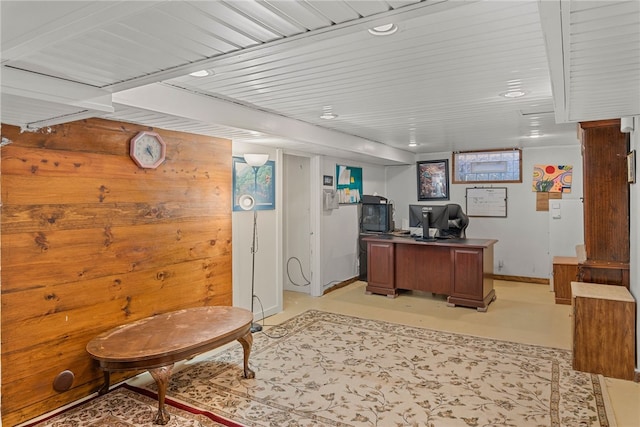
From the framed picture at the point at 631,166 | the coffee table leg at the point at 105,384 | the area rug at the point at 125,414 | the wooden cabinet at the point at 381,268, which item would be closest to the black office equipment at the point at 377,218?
the wooden cabinet at the point at 381,268

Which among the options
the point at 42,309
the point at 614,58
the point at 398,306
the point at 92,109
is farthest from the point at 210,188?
the point at 614,58

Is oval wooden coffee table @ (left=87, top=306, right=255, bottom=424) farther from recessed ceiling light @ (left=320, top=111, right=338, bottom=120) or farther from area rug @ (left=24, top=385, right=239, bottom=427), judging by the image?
recessed ceiling light @ (left=320, top=111, right=338, bottom=120)

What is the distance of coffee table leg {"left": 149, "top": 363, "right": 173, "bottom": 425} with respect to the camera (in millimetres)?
2557

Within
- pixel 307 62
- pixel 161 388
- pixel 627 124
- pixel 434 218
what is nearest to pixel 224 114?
pixel 307 62

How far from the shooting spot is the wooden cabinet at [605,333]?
10.2 feet

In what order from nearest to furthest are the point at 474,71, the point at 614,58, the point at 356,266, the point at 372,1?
the point at 372,1
the point at 614,58
the point at 474,71
the point at 356,266

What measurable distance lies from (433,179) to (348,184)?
1.87 meters

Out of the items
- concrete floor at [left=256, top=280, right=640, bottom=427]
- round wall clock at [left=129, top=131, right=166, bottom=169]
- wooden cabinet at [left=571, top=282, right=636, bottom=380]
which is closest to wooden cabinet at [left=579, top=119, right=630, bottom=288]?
wooden cabinet at [left=571, top=282, right=636, bottom=380]

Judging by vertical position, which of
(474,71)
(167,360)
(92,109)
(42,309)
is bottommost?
(167,360)

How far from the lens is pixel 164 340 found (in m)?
2.79

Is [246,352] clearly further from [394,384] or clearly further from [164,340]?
[394,384]

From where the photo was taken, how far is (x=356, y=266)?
6.91 metres

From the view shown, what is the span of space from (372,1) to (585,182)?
3.54 meters

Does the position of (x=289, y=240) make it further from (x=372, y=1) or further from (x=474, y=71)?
(x=372, y=1)
